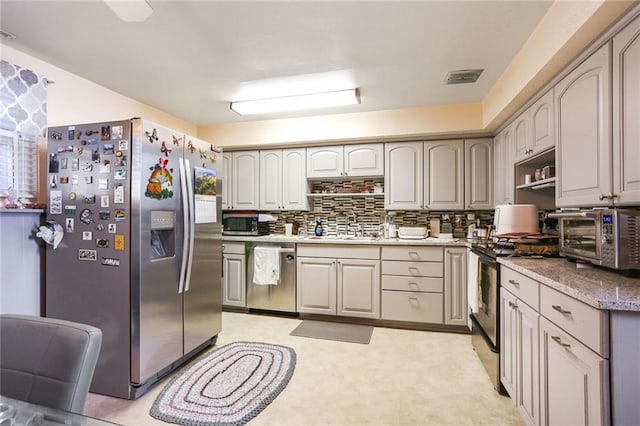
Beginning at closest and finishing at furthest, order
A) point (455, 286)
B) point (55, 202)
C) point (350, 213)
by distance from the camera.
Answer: point (55, 202) < point (455, 286) < point (350, 213)

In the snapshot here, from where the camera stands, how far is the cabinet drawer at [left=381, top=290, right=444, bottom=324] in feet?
10.4

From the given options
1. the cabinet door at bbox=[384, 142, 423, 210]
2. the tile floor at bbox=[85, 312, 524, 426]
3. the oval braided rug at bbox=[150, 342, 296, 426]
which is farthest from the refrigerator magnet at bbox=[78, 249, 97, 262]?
the cabinet door at bbox=[384, 142, 423, 210]

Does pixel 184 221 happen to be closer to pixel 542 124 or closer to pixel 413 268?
pixel 413 268

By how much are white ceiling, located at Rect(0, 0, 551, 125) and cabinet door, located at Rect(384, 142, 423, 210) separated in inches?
29.8

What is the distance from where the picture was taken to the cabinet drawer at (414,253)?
3.18 metres

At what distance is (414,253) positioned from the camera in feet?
10.6

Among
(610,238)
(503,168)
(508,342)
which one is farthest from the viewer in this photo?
(503,168)

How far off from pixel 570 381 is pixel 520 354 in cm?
53

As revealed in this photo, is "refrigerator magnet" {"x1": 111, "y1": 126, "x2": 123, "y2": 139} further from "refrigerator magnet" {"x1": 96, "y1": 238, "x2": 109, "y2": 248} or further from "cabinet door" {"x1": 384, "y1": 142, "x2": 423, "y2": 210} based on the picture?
"cabinet door" {"x1": 384, "y1": 142, "x2": 423, "y2": 210}

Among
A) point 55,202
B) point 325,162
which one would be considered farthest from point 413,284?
point 55,202

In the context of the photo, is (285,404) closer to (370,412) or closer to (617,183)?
(370,412)

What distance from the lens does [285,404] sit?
1.93 meters

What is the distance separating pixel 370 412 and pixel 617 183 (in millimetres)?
1822

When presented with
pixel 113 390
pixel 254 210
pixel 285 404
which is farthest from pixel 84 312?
pixel 254 210
